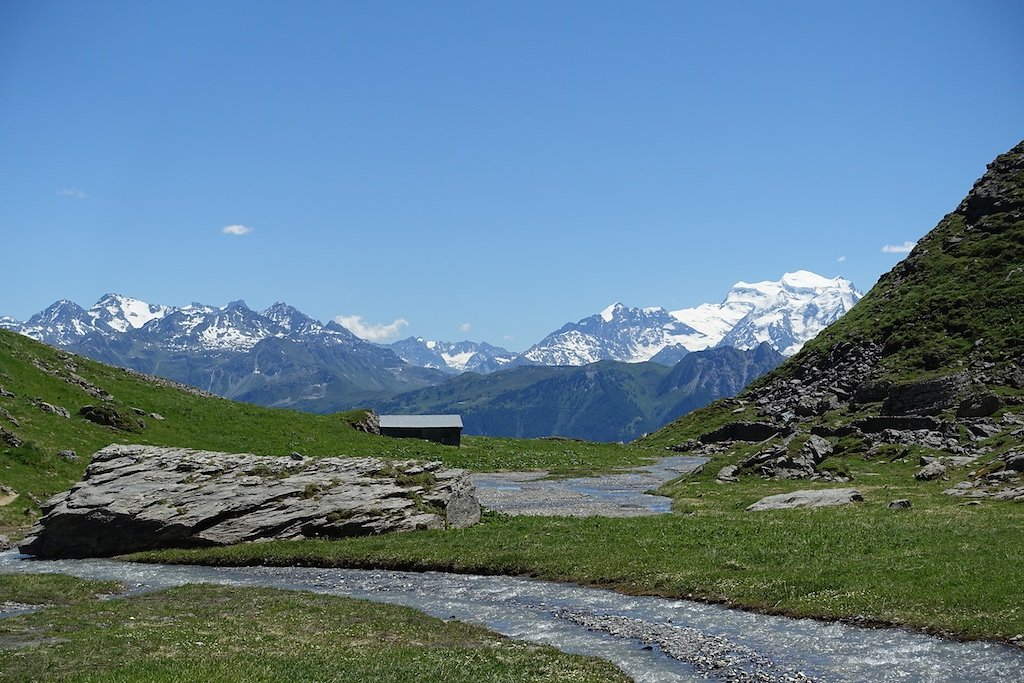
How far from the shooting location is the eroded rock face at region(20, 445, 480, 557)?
51.6m

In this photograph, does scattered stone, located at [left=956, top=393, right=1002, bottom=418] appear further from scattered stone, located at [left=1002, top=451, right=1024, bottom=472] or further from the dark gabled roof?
the dark gabled roof

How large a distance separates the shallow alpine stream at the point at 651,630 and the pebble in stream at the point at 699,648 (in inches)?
1.5

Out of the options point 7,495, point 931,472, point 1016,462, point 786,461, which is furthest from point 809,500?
point 7,495

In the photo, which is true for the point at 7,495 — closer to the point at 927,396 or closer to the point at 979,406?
the point at 979,406

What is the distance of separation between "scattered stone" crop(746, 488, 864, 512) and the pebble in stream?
31983 mm

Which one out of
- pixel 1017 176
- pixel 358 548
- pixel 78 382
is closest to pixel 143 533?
pixel 358 548

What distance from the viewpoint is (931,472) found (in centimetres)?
7369

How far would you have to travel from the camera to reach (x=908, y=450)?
9181 centimetres

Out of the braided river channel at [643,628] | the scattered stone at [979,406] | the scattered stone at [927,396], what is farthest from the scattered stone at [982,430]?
the braided river channel at [643,628]

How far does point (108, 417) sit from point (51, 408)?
6.77 metres

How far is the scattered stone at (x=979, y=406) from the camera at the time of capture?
106 m

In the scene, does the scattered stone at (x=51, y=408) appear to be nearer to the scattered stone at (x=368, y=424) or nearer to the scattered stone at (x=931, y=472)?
the scattered stone at (x=368, y=424)

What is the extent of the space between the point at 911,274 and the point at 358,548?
17078cm

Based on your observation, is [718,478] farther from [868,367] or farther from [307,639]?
[868,367]
